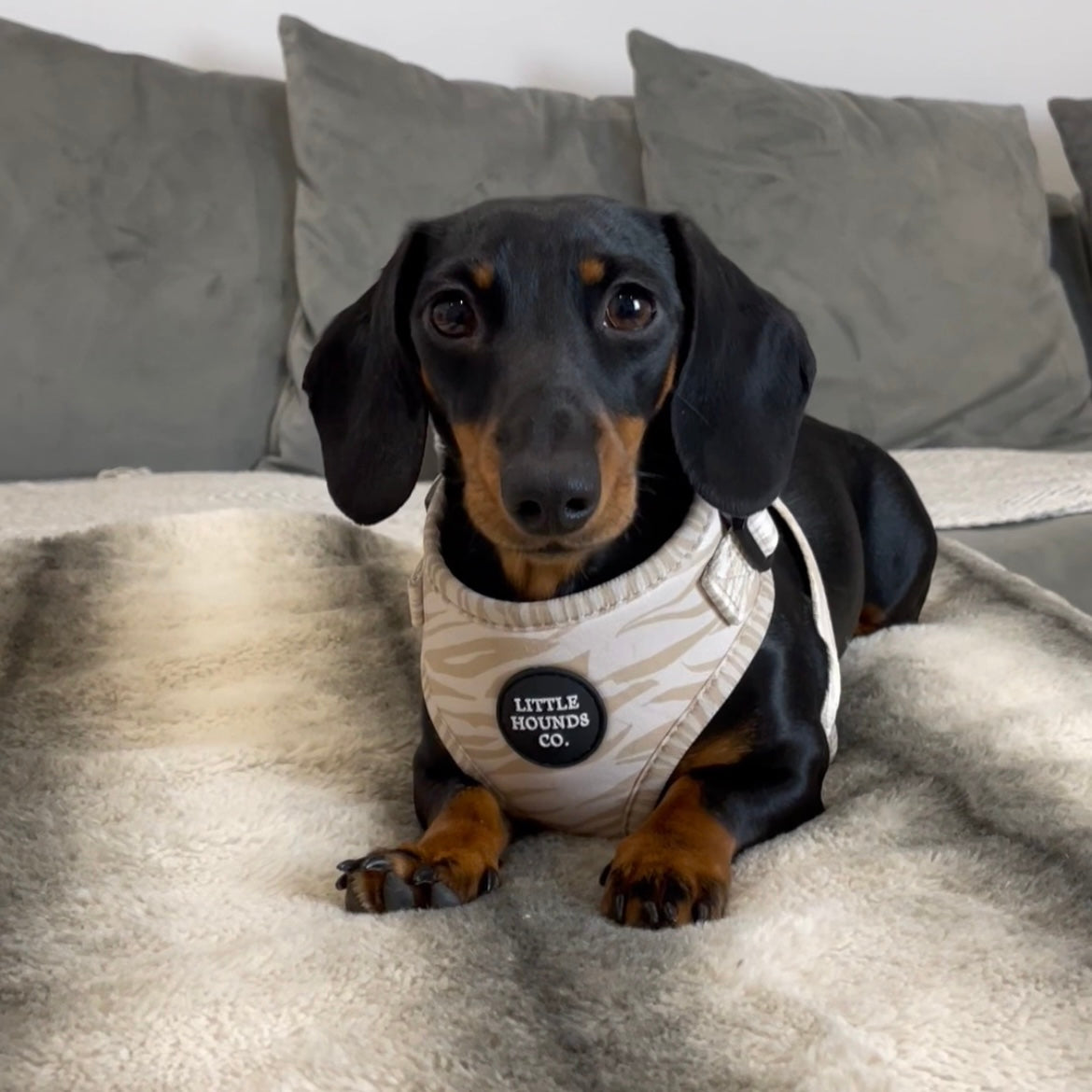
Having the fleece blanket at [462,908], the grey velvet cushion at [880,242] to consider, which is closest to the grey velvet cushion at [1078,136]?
the grey velvet cushion at [880,242]

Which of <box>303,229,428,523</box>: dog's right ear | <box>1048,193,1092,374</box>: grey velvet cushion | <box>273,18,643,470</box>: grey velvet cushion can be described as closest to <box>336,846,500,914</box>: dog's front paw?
<box>303,229,428,523</box>: dog's right ear

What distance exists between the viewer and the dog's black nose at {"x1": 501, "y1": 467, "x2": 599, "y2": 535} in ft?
3.42

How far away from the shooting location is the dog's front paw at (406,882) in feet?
3.45

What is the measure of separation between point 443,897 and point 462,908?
0.06ft

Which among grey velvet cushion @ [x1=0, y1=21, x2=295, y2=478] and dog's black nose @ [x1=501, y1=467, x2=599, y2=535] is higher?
dog's black nose @ [x1=501, y1=467, x2=599, y2=535]

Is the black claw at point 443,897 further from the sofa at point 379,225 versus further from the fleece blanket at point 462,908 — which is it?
the sofa at point 379,225

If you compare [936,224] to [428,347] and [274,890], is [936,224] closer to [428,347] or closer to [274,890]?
[428,347]

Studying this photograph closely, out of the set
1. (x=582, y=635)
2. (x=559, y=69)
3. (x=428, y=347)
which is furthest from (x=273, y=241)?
(x=582, y=635)

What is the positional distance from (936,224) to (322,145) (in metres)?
1.34

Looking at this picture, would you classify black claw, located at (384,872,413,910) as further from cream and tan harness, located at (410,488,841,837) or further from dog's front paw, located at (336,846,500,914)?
cream and tan harness, located at (410,488,841,837)

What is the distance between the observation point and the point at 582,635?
120cm

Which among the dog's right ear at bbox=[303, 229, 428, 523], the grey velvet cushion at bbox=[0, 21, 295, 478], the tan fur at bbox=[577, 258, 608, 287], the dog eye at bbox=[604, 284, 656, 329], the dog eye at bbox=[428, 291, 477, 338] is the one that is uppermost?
the tan fur at bbox=[577, 258, 608, 287]

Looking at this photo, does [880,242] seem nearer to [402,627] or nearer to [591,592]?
[402,627]

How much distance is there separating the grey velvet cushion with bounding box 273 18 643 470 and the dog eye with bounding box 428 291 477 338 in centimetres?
144
